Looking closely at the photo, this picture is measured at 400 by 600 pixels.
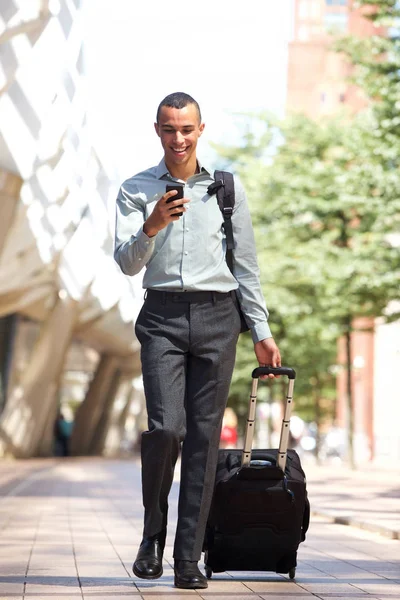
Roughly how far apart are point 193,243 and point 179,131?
51 centimetres

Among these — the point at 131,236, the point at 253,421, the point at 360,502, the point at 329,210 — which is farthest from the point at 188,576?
the point at 329,210

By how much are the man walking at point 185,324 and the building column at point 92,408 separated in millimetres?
→ 51887

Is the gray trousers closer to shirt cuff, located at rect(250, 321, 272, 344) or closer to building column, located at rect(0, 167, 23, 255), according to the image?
shirt cuff, located at rect(250, 321, 272, 344)

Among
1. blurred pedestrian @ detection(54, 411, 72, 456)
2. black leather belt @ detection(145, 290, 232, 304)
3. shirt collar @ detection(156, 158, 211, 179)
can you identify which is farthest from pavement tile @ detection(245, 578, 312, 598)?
blurred pedestrian @ detection(54, 411, 72, 456)

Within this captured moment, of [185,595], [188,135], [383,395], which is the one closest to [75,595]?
[185,595]

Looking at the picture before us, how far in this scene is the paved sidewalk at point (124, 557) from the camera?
18.6 feet

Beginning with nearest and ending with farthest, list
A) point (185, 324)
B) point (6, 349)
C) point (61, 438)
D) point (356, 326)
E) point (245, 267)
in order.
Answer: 1. point (185, 324)
2. point (245, 267)
3. point (356, 326)
4. point (6, 349)
5. point (61, 438)

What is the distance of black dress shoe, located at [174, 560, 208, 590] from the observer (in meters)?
5.57

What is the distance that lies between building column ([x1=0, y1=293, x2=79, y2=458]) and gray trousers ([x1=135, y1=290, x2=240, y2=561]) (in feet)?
106

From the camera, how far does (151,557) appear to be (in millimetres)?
5566

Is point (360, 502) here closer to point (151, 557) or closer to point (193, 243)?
point (151, 557)

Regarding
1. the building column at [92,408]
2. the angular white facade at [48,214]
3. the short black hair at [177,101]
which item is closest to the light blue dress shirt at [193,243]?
the short black hair at [177,101]

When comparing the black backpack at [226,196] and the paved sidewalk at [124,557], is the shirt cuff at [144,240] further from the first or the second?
the paved sidewalk at [124,557]

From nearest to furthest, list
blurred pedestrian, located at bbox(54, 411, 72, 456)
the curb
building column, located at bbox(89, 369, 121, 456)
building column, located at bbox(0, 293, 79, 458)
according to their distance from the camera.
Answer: the curb, building column, located at bbox(0, 293, 79, 458), blurred pedestrian, located at bbox(54, 411, 72, 456), building column, located at bbox(89, 369, 121, 456)
